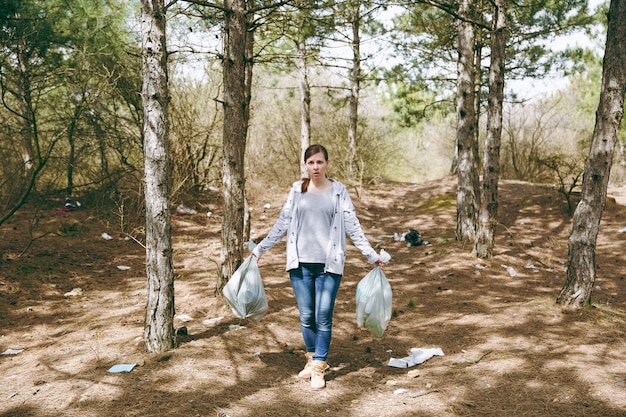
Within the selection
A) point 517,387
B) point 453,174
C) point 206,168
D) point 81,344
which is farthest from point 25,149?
point 453,174

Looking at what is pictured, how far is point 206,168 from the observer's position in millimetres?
12562

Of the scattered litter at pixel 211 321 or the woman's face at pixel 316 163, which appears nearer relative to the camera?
the woman's face at pixel 316 163

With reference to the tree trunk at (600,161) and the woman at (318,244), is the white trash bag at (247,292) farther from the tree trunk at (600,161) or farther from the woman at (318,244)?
the tree trunk at (600,161)

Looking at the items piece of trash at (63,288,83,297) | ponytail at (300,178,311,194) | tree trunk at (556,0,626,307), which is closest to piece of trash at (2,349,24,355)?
piece of trash at (63,288,83,297)

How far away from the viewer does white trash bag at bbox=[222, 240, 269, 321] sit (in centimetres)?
418

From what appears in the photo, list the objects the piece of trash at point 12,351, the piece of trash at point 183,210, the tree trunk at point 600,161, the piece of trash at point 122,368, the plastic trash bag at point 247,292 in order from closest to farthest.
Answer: the piece of trash at point 122,368, the plastic trash bag at point 247,292, the piece of trash at point 12,351, the tree trunk at point 600,161, the piece of trash at point 183,210

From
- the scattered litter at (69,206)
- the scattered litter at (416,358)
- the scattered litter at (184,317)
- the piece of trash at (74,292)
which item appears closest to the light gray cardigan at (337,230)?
the scattered litter at (416,358)

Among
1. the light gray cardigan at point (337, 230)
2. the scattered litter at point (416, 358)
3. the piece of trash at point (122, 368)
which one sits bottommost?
the scattered litter at point (416, 358)

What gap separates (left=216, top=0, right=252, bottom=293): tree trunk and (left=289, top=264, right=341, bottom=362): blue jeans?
207 cm

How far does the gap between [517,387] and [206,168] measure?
10.1 m

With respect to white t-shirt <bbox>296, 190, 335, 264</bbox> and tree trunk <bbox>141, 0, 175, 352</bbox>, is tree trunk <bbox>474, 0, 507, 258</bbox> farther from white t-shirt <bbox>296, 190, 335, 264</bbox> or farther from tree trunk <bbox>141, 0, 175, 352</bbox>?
tree trunk <bbox>141, 0, 175, 352</bbox>

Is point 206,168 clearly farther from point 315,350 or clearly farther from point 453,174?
point 453,174

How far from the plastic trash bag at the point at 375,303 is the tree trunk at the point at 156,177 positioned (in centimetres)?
175

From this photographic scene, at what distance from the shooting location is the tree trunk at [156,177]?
4.19 m
